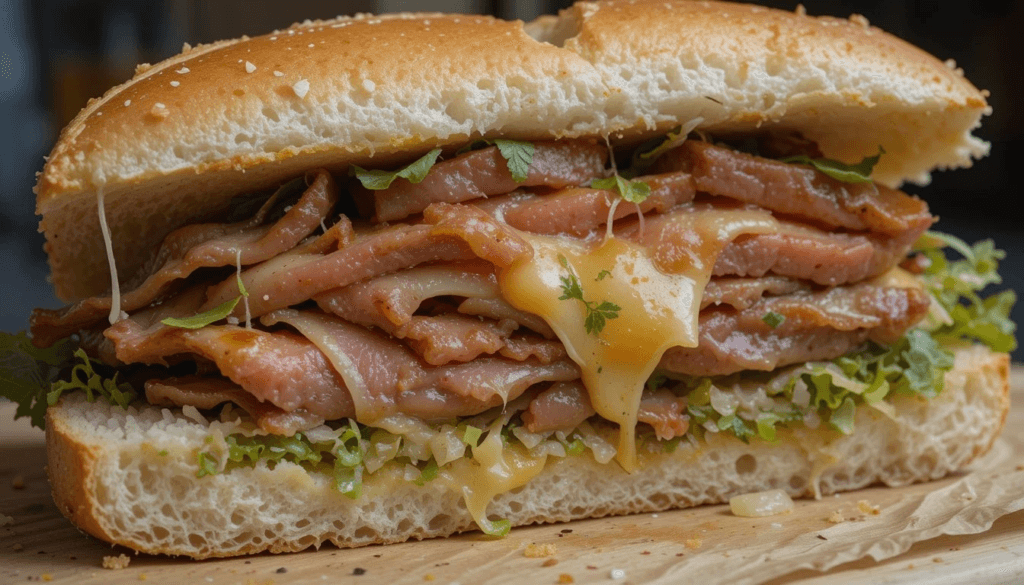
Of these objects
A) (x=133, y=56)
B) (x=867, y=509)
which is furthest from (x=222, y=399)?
(x=133, y=56)

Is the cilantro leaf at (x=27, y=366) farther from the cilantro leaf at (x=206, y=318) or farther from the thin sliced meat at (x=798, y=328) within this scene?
the thin sliced meat at (x=798, y=328)

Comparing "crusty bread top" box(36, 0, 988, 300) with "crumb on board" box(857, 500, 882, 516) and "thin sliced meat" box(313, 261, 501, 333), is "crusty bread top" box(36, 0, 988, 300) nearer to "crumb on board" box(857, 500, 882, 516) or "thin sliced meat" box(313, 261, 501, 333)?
"thin sliced meat" box(313, 261, 501, 333)

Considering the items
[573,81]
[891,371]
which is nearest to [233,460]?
[573,81]

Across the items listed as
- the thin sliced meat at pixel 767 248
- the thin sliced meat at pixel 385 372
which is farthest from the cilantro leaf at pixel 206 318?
the thin sliced meat at pixel 767 248

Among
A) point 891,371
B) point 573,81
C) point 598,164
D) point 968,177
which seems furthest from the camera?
point 968,177

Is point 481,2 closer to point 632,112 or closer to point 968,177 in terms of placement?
point 968,177

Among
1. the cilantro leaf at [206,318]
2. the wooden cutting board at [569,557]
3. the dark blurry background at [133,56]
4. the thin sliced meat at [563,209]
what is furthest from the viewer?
the dark blurry background at [133,56]
